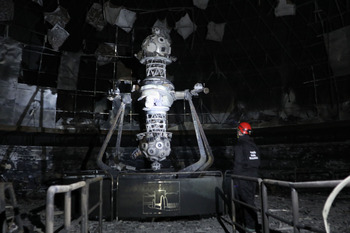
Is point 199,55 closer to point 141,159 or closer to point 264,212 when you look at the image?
point 141,159

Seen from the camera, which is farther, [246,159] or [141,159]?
[141,159]

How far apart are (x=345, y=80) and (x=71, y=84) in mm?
13355

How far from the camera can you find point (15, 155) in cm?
1098

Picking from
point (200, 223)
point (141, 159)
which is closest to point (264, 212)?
point (200, 223)

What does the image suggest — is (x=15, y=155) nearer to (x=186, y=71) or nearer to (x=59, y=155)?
(x=59, y=155)

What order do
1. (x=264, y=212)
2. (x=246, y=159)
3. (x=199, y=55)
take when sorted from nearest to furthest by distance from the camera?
(x=264, y=212), (x=246, y=159), (x=199, y=55)

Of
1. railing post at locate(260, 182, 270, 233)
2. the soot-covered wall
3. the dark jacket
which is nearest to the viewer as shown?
railing post at locate(260, 182, 270, 233)

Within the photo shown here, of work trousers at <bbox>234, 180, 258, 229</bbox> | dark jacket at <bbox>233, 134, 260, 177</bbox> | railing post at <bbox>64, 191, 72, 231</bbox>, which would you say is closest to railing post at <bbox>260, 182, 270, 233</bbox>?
work trousers at <bbox>234, 180, 258, 229</bbox>

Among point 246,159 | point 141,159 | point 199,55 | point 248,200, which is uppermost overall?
point 199,55

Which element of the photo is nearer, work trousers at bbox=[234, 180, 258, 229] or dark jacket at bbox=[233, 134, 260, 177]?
work trousers at bbox=[234, 180, 258, 229]

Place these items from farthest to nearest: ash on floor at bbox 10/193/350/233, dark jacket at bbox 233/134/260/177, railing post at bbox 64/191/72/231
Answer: ash on floor at bbox 10/193/350/233 → dark jacket at bbox 233/134/260/177 → railing post at bbox 64/191/72/231

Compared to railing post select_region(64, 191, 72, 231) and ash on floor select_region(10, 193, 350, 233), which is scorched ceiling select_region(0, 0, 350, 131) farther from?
railing post select_region(64, 191, 72, 231)

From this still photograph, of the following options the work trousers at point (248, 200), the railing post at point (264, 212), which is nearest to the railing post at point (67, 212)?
the railing post at point (264, 212)

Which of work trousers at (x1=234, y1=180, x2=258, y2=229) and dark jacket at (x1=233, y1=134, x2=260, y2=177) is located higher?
dark jacket at (x1=233, y1=134, x2=260, y2=177)
